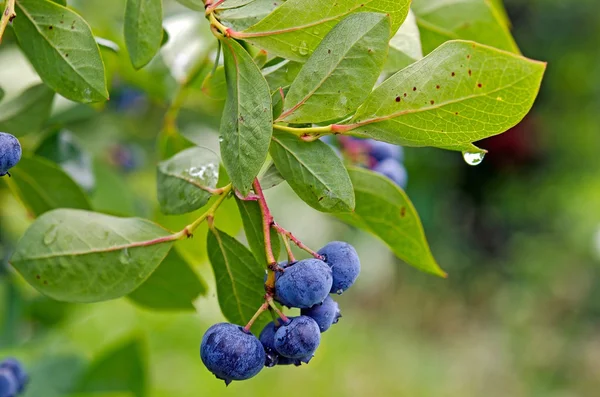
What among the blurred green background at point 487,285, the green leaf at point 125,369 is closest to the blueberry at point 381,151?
the green leaf at point 125,369

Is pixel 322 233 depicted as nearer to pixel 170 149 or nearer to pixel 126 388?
pixel 126 388

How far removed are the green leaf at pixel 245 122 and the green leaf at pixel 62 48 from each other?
11cm

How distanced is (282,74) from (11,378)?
613 millimetres

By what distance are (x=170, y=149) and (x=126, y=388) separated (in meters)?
0.54

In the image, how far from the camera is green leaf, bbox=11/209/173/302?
0.68 m

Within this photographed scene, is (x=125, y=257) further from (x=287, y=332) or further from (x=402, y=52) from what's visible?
(x=402, y=52)

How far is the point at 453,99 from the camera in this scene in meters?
0.58

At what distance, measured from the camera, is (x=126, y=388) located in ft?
4.24

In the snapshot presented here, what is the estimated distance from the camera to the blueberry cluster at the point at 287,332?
1.97 ft

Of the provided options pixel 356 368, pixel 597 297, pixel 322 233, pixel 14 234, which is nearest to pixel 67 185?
pixel 14 234

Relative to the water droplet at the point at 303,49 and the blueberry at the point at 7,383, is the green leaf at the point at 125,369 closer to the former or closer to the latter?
the blueberry at the point at 7,383

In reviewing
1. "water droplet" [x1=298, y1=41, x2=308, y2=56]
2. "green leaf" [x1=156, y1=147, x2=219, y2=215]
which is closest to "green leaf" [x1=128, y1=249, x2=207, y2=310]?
"green leaf" [x1=156, y1=147, x2=219, y2=215]

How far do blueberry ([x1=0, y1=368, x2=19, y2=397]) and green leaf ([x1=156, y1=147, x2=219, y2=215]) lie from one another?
1.30 ft

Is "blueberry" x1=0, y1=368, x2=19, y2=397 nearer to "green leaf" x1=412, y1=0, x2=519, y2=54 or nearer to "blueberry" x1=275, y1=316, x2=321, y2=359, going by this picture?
"blueberry" x1=275, y1=316, x2=321, y2=359
